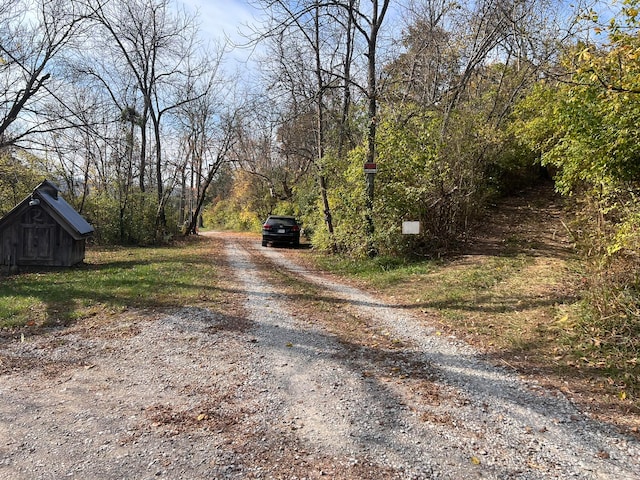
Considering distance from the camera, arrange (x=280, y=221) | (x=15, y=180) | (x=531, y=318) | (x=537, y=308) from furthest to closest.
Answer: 1. (x=280, y=221)
2. (x=15, y=180)
3. (x=537, y=308)
4. (x=531, y=318)

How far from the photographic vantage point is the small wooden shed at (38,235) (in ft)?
35.0

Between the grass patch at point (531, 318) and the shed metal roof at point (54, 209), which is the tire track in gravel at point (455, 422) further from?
the shed metal roof at point (54, 209)

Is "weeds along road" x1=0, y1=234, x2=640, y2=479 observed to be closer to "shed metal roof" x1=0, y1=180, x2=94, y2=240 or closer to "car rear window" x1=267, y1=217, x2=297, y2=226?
"shed metal roof" x1=0, y1=180, x2=94, y2=240

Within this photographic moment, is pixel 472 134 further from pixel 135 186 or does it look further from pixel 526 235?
pixel 135 186

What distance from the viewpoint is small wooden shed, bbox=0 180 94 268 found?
10664 millimetres

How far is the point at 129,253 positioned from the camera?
1532 cm

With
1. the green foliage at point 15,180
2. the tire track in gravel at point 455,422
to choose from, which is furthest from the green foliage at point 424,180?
the green foliage at point 15,180

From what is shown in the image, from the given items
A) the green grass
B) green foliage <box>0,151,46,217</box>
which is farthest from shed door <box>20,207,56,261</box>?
green foliage <box>0,151,46,217</box>

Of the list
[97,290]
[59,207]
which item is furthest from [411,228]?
[59,207]

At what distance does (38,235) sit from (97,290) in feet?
13.9

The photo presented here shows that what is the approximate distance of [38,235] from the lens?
10.8 m

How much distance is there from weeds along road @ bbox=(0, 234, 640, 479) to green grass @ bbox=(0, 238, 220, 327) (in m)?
1.13

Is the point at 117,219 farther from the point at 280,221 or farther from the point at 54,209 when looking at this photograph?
the point at 54,209

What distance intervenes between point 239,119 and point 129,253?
42.1ft
